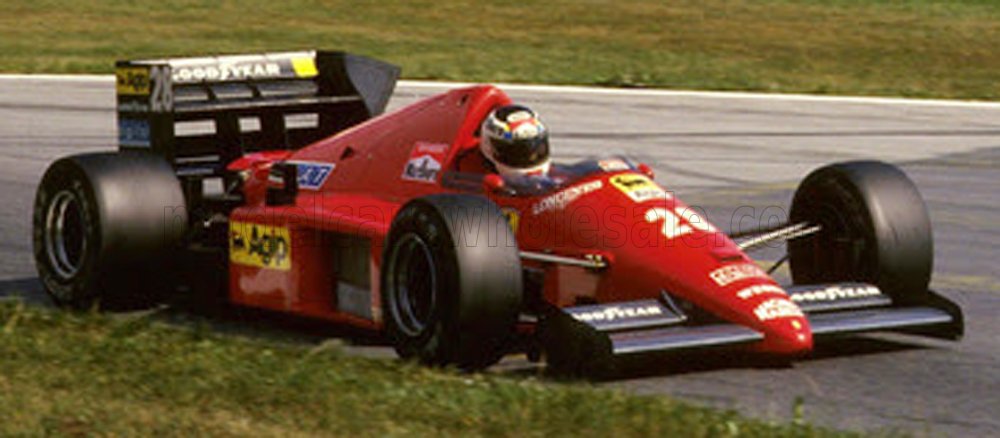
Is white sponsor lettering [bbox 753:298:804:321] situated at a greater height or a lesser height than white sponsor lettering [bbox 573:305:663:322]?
greater

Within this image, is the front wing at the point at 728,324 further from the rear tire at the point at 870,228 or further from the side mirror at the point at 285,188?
the side mirror at the point at 285,188

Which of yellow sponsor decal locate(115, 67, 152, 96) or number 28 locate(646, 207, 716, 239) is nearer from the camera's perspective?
number 28 locate(646, 207, 716, 239)

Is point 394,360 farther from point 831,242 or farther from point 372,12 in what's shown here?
point 372,12

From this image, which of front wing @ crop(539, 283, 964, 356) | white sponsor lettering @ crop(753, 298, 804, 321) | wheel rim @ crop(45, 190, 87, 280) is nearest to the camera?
front wing @ crop(539, 283, 964, 356)

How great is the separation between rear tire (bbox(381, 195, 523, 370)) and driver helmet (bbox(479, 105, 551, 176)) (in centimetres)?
83

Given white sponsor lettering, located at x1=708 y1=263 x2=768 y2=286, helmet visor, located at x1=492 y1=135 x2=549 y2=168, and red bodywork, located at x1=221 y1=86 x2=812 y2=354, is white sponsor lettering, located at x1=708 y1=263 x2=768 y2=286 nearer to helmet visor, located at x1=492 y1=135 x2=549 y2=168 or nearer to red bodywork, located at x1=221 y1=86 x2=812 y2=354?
red bodywork, located at x1=221 y1=86 x2=812 y2=354

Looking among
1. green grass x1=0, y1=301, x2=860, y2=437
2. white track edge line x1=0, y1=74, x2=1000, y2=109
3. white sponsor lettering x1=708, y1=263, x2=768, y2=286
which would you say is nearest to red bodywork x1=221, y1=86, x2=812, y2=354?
white sponsor lettering x1=708, y1=263, x2=768, y2=286

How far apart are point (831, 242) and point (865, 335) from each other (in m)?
0.49

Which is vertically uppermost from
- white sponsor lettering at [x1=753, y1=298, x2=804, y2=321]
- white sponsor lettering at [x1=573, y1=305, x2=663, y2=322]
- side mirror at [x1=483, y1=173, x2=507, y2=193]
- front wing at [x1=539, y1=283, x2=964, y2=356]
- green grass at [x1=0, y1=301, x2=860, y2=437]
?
side mirror at [x1=483, y1=173, x2=507, y2=193]

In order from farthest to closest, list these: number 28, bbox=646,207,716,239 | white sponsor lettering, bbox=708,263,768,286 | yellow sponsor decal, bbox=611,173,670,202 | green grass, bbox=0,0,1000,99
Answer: green grass, bbox=0,0,1000,99 < yellow sponsor decal, bbox=611,173,670,202 < number 28, bbox=646,207,716,239 < white sponsor lettering, bbox=708,263,768,286

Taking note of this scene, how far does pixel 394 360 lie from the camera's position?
772cm

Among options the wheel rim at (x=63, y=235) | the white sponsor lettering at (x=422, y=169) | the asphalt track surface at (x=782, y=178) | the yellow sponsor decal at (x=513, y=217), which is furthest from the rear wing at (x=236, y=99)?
the yellow sponsor decal at (x=513, y=217)

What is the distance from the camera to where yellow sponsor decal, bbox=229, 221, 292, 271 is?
9.02 m

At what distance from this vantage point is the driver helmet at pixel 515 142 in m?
8.53
